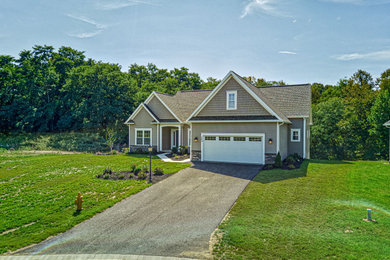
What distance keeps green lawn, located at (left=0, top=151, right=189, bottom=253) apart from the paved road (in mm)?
540

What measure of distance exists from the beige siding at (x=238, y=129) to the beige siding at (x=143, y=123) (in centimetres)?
726

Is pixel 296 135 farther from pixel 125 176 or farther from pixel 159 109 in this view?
pixel 125 176

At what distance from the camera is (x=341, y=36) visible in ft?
A: 53.7

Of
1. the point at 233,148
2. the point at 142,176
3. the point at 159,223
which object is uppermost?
the point at 233,148

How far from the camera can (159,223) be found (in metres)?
7.35

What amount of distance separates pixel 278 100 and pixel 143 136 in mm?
13277

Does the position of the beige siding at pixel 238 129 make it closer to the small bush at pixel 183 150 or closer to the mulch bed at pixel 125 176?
the small bush at pixel 183 150

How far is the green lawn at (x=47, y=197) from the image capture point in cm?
699

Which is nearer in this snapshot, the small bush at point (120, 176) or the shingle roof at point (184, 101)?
the small bush at point (120, 176)

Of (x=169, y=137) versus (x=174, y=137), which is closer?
(x=169, y=137)

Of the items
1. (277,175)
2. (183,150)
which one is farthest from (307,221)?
(183,150)

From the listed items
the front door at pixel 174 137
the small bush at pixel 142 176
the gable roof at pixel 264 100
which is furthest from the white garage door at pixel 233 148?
Answer: the front door at pixel 174 137

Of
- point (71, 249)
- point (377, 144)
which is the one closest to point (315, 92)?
point (377, 144)

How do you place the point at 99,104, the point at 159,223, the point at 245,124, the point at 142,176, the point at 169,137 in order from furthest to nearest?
the point at 99,104 → the point at 169,137 → the point at 245,124 → the point at 142,176 → the point at 159,223
